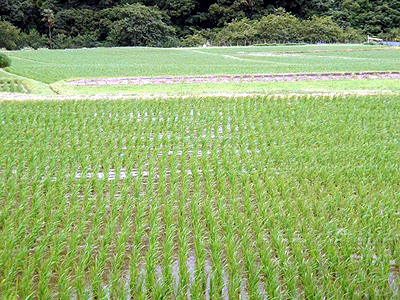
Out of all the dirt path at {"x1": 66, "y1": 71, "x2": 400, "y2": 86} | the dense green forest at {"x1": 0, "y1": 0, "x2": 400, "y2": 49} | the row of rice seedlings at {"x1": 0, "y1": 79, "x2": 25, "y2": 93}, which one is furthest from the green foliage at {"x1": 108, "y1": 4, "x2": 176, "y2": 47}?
the row of rice seedlings at {"x1": 0, "y1": 79, "x2": 25, "y2": 93}

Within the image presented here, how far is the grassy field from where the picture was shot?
324 cm

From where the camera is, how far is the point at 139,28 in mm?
47625

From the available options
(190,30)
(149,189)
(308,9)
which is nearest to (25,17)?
(190,30)

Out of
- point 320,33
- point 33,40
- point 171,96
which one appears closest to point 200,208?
point 171,96

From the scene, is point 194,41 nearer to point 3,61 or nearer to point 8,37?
point 8,37

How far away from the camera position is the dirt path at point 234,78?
16500 mm

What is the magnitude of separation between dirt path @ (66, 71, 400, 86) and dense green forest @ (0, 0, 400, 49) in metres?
30.1

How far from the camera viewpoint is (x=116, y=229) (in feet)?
13.8

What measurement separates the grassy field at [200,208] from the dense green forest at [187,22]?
40302 millimetres

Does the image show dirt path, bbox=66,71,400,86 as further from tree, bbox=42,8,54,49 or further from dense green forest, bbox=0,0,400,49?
tree, bbox=42,8,54,49

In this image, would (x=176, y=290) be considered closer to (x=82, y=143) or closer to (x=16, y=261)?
(x=16, y=261)

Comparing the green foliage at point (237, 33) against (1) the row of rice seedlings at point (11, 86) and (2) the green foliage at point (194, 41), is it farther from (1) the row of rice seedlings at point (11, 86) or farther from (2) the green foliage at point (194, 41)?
(1) the row of rice seedlings at point (11, 86)

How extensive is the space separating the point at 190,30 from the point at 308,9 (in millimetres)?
14144

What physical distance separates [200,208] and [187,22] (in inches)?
2039
